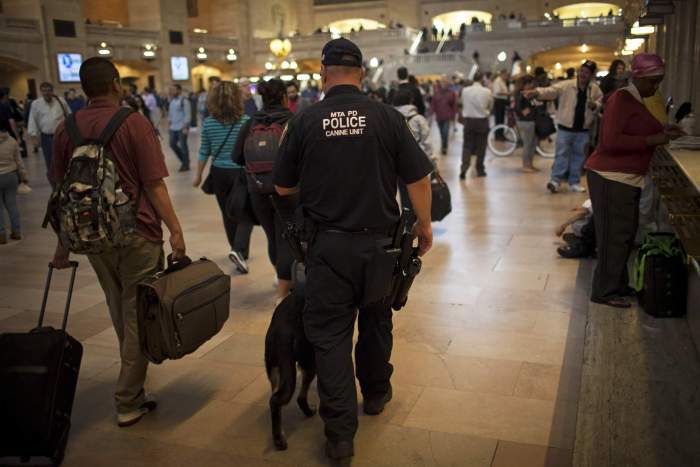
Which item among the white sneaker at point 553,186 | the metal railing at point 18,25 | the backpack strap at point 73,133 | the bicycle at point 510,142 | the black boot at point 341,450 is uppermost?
the metal railing at point 18,25

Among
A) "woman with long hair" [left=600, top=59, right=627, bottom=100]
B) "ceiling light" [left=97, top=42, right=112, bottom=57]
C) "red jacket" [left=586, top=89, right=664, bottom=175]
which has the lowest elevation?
"red jacket" [left=586, top=89, right=664, bottom=175]

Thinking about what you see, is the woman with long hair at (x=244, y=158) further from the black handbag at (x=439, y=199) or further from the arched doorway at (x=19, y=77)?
the arched doorway at (x=19, y=77)

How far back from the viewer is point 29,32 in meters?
29.0

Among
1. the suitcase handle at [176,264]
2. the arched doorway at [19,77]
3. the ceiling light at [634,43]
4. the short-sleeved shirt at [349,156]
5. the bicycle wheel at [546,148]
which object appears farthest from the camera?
the arched doorway at [19,77]

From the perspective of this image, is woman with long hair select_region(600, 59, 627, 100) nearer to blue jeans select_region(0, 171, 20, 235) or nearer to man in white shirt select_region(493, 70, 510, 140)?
man in white shirt select_region(493, 70, 510, 140)

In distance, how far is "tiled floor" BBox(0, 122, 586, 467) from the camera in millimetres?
3160

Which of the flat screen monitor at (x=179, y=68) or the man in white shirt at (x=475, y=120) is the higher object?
the flat screen monitor at (x=179, y=68)

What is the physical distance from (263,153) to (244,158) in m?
0.24

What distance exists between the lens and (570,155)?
30.9ft

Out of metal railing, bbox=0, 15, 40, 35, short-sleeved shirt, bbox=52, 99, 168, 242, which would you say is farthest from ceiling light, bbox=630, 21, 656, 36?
metal railing, bbox=0, 15, 40, 35

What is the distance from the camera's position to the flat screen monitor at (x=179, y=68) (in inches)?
1485

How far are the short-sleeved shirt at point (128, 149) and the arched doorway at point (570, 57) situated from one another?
130 ft

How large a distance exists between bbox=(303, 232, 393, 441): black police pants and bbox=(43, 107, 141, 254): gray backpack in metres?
0.95

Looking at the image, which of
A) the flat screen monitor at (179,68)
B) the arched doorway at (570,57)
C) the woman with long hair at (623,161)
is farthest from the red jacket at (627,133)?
the arched doorway at (570,57)
